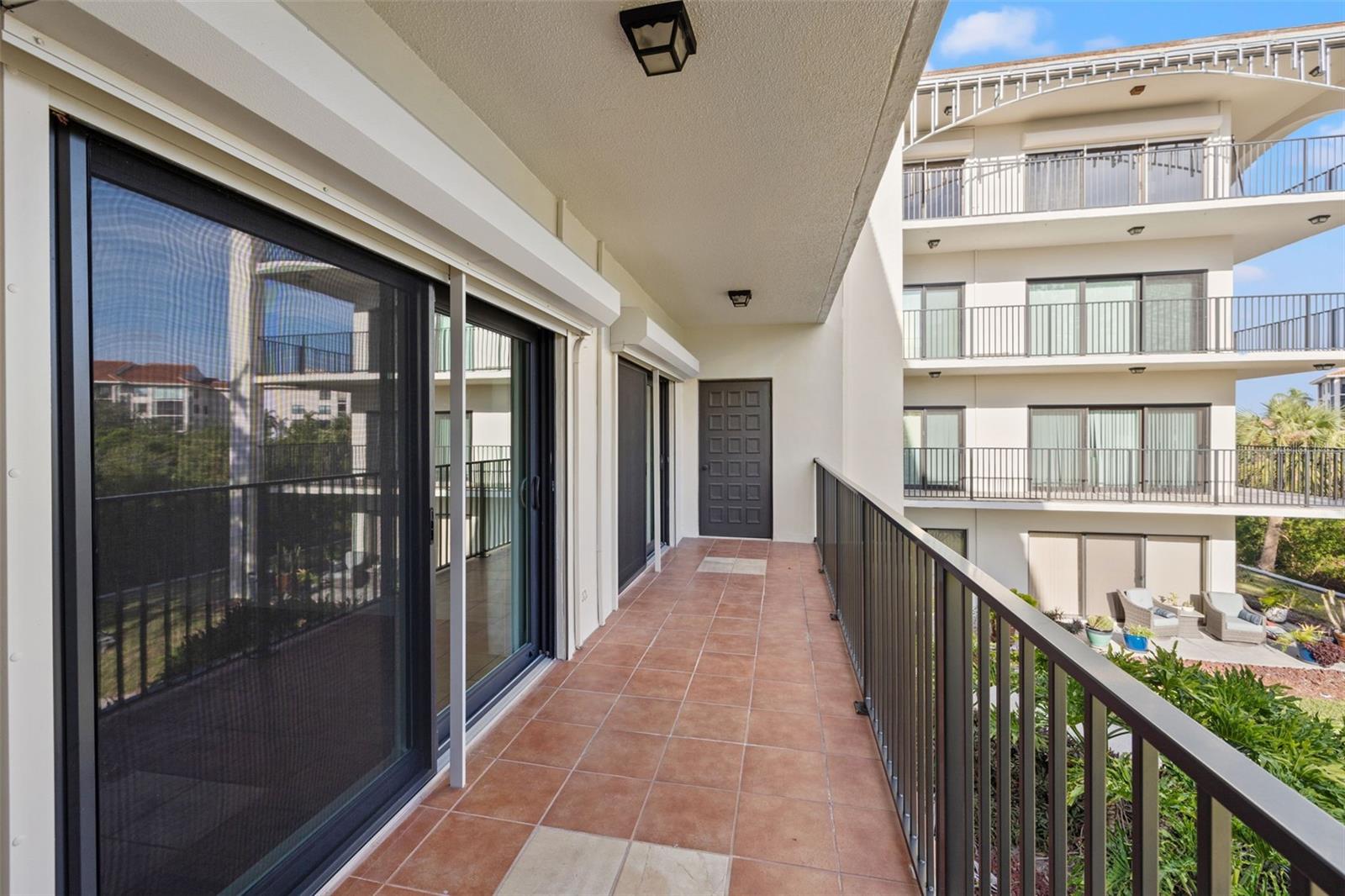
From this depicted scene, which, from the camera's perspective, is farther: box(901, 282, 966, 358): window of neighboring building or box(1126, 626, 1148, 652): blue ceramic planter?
box(901, 282, 966, 358): window of neighboring building

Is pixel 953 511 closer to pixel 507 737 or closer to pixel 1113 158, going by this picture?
pixel 1113 158

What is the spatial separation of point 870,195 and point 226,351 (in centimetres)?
293

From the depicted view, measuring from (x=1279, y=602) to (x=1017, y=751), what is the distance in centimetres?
1197

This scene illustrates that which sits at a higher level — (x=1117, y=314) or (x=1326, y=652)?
(x=1117, y=314)

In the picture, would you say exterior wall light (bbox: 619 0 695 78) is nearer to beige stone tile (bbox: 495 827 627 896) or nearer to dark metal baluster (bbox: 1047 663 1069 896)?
dark metal baluster (bbox: 1047 663 1069 896)

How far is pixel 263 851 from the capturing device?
4.67ft

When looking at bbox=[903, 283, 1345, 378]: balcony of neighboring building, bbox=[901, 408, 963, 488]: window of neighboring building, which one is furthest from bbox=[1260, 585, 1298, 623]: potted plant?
bbox=[901, 408, 963, 488]: window of neighboring building

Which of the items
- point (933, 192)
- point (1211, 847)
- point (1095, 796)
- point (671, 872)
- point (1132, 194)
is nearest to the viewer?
point (1211, 847)

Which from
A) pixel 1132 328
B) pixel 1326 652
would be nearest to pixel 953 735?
pixel 1132 328

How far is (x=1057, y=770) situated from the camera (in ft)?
2.88

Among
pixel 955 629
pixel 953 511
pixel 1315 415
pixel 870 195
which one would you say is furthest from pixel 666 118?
pixel 1315 415

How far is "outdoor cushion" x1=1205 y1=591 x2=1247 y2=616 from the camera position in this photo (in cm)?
805

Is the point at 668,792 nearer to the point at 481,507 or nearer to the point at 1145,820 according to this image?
the point at 481,507

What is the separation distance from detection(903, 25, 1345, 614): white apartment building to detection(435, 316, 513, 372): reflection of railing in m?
7.51
